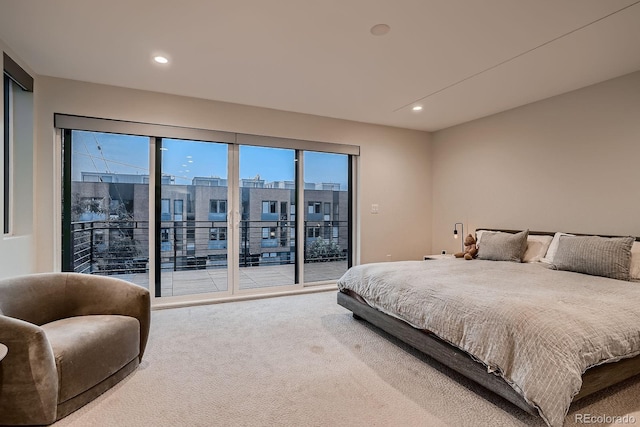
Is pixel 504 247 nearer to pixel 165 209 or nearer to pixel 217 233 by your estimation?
pixel 217 233

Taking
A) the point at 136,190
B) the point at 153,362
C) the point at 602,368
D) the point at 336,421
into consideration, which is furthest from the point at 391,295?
the point at 136,190

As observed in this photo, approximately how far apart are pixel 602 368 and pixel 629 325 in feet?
1.01

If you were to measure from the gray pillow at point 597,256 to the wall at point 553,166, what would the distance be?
1.46 feet

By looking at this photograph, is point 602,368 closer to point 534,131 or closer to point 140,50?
point 534,131

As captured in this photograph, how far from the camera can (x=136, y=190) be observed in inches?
150

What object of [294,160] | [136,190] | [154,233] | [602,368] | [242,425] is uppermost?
[294,160]

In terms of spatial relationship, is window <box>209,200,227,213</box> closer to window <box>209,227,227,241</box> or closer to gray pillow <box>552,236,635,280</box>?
window <box>209,227,227,241</box>

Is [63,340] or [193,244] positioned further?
[193,244]

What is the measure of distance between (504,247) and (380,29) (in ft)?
9.04

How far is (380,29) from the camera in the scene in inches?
95.7

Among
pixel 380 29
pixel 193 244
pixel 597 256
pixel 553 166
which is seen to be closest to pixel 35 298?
pixel 193 244

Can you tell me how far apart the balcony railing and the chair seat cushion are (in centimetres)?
161

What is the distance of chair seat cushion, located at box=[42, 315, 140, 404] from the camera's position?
182cm

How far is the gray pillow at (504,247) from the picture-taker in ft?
12.1
